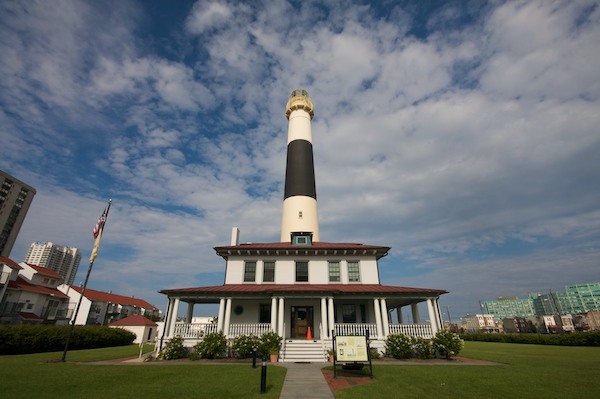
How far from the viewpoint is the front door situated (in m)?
19.4

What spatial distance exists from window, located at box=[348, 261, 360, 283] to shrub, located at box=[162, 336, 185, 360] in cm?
1171

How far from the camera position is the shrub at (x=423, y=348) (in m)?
16.1

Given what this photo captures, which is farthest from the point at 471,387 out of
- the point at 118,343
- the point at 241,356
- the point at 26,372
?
the point at 118,343

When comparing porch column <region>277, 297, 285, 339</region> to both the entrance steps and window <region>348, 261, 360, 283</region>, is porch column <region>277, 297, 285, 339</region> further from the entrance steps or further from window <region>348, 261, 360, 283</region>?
window <region>348, 261, 360, 283</region>

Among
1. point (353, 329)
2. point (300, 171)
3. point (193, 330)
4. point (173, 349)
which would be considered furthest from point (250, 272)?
point (300, 171)

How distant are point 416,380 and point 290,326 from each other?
35.6ft

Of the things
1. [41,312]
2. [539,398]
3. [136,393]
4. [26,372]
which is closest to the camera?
[539,398]

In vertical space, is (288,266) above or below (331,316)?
above

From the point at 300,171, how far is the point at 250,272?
463 inches

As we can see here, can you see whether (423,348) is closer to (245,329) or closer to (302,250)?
(302,250)

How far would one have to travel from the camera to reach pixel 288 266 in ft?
69.2

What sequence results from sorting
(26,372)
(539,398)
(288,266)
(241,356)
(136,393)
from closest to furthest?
(539,398) < (136,393) < (26,372) < (241,356) < (288,266)

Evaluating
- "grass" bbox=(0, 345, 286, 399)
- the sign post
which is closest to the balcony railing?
"grass" bbox=(0, 345, 286, 399)

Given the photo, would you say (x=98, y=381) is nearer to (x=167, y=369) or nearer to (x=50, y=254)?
(x=167, y=369)
